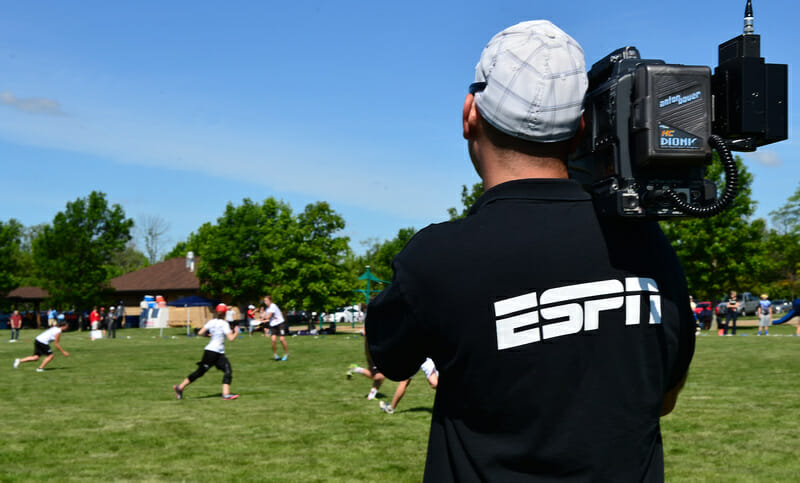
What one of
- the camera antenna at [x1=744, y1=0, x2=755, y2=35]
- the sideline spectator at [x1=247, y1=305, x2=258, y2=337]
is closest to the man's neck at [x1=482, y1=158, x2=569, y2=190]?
the camera antenna at [x1=744, y1=0, x2=755, y2=35]

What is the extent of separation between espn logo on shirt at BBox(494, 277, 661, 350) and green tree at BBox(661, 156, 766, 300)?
159ft

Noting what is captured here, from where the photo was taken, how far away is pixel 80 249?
70750 mm

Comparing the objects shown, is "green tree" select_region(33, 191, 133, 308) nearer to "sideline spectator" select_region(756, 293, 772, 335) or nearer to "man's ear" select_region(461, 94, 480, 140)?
"sideline spectator" select_region(756, 293, 772, 335)

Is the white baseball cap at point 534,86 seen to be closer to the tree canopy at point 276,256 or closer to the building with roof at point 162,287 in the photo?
the tree canopy at point 276,256

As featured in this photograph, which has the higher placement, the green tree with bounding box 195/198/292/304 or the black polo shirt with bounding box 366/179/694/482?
the green tree with bounding box 195/198/292/304

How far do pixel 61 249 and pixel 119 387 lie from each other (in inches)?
2324

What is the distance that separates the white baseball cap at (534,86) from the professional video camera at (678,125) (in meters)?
0.07

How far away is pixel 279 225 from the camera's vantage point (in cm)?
6241

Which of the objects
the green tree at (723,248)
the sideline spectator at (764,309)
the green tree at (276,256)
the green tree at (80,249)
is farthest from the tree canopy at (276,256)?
the sideline spectator at (764,309)

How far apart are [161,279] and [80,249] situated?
13.3 m

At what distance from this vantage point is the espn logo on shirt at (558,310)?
5.82 ft

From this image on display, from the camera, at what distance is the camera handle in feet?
5.61

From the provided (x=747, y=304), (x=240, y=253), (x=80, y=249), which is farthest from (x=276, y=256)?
(x=747, y=304)

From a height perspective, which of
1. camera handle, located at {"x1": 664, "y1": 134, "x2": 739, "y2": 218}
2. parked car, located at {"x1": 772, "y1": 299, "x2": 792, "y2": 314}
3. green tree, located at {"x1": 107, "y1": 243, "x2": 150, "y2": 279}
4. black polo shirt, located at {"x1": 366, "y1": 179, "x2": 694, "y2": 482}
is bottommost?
parked car, located at {"x1": 772, "y1": 299, "x2": 792, "y2": 314}
